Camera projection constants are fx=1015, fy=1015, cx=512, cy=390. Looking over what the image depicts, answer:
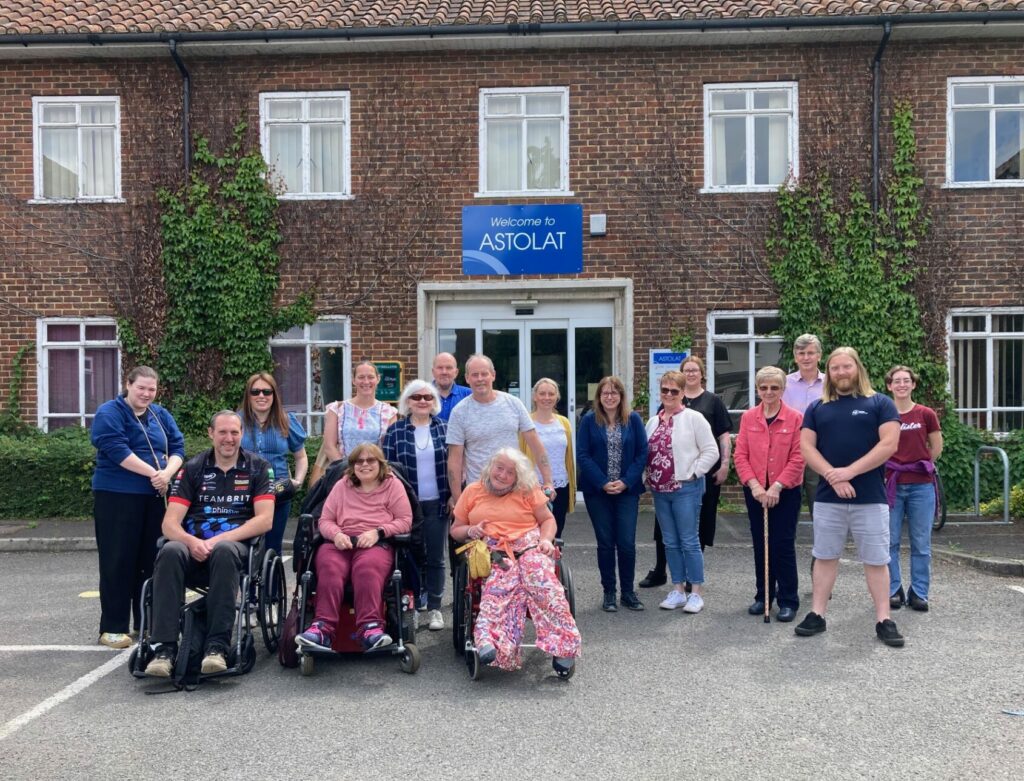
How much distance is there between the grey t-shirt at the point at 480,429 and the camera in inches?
274

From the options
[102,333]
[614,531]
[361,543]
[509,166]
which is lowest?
[614,531]

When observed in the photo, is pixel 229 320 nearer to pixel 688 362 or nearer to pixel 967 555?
pixel 688 362

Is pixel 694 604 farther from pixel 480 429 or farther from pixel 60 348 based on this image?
pixel 60 348

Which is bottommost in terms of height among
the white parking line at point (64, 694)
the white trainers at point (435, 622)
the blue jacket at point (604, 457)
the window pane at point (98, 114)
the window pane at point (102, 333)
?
the white parking line at point (64, 694)

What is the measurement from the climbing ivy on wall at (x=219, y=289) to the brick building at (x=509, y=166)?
0.89ft

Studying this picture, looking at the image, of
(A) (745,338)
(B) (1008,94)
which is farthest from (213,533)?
(B) (1008,94)

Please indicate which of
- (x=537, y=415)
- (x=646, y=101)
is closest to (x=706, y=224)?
(x=646, y=101)

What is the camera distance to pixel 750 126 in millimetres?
13148

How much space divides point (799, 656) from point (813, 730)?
137 cm

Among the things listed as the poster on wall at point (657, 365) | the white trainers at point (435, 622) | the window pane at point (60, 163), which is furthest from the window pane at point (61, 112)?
the white trainers at point (435, 622)

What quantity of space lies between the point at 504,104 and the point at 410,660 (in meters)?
9.17

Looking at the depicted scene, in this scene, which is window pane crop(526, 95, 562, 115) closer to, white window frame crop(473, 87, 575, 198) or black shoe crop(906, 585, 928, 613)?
white window frame crop(473, 87, 575, 198)

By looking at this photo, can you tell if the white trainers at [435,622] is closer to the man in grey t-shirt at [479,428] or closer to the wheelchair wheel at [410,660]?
the man in grey t-shirt at [479,428]

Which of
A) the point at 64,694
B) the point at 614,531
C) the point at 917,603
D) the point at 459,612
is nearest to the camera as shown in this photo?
the point at 64,694
